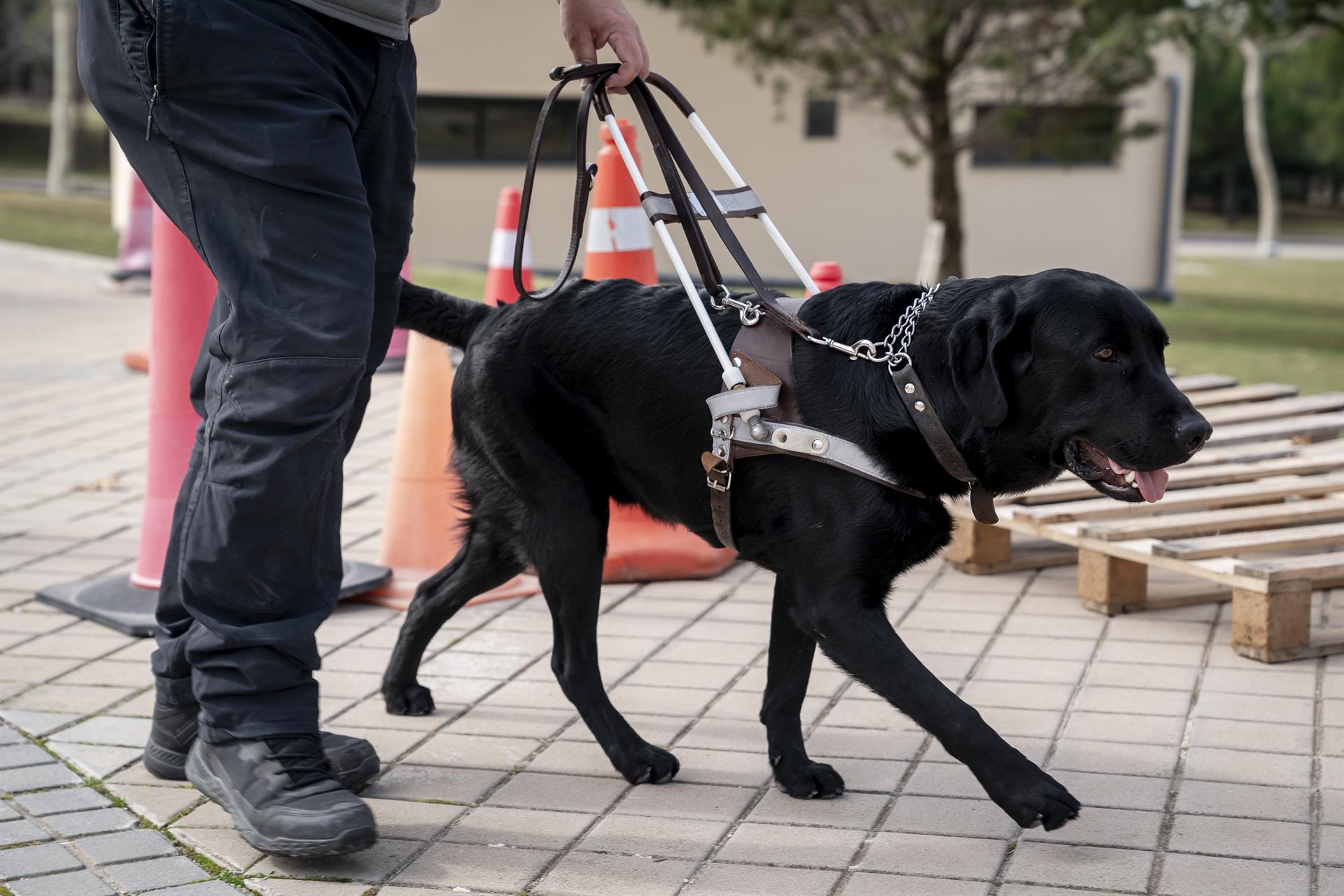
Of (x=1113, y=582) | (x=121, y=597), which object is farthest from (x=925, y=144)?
(x=121, y=597)

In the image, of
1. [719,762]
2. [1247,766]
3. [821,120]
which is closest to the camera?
[1247,766]

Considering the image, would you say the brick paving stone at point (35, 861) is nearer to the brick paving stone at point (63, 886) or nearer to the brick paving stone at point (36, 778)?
the brick paving stone at point (63, 886)

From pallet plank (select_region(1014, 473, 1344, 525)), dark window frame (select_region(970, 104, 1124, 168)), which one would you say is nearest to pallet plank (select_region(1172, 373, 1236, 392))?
pallet plank (select_region(1014, 473, 1344, 525))

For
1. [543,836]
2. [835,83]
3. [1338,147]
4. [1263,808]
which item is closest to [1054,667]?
[1263,808]

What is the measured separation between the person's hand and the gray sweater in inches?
18.2

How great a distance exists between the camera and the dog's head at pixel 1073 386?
2.71 m

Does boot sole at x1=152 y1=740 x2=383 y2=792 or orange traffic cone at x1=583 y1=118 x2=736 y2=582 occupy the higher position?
orange traffic cone at x1=583 y1=118 x2=736 y2=582

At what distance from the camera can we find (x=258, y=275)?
2.72 meters

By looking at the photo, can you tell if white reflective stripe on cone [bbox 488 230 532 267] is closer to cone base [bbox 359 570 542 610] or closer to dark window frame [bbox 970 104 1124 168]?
cone base [bbox 359 570 542 610]

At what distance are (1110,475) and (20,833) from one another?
2.25 metres

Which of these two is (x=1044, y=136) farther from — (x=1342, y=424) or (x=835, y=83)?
(x=1342, y=424)

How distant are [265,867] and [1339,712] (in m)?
2.55

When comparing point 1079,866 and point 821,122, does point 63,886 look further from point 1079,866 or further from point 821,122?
point 821,122

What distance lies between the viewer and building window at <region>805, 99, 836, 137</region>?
799 inches
